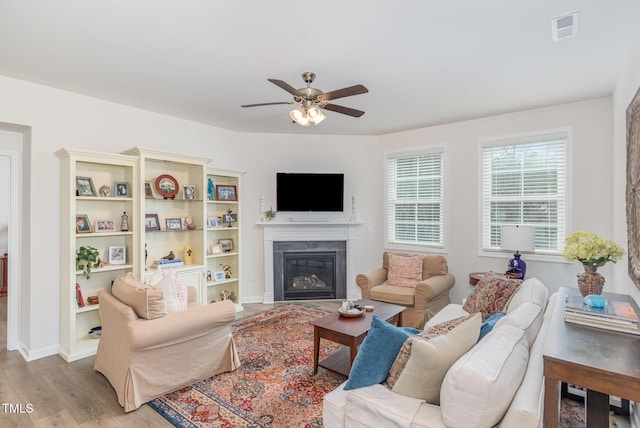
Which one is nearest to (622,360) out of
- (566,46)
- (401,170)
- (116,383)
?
(566,46)

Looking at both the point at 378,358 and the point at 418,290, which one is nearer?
the point at 378,358

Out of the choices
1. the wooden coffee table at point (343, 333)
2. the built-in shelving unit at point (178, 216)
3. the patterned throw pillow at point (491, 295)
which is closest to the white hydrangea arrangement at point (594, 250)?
the patterned throw pillow at point (491, 295)

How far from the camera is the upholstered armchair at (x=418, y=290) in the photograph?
392 cm

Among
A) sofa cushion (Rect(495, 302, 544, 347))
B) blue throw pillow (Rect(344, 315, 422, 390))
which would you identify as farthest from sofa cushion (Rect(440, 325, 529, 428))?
A: sofa cushion (Rect(495, 302, 544, 347))

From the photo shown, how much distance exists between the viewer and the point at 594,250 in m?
2.18

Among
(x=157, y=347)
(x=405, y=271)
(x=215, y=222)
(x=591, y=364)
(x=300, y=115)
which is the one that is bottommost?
(x=157, y=347)

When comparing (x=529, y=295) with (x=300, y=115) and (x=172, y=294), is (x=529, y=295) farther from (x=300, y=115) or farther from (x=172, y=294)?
(x=172, y=294)

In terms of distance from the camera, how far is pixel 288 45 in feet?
8.48

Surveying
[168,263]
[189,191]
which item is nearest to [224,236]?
[189,191]

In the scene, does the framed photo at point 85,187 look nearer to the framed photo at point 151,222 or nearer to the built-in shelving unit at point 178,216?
the built-in shelving unit at point 178,216

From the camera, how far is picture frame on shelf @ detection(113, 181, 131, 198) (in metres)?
3.79

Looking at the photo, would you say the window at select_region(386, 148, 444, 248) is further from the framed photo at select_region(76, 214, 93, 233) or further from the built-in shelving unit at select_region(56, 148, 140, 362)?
the framed photo at select_region(76, 214, 93, 233)

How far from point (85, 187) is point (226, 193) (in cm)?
179

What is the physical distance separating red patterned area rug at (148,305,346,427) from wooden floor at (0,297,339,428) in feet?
0.75
